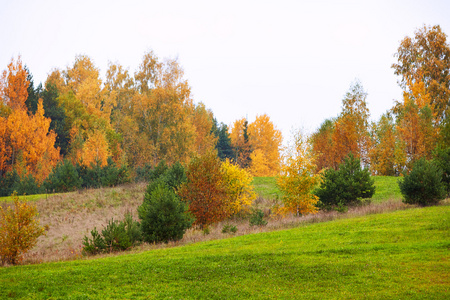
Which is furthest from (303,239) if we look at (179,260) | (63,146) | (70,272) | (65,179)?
(63,146)

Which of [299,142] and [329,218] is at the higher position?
[299,142]

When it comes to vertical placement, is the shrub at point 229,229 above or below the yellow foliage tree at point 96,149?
below

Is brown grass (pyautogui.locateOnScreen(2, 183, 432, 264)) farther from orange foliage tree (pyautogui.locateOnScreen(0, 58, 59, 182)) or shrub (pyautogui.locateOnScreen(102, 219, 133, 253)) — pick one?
orange foliage tree (pyautogui.locateOnScreen(0, 58, 59, 182))

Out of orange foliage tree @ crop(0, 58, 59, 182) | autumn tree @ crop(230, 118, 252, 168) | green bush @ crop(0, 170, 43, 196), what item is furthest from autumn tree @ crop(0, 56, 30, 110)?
autumn tree @ crop(230, 118, 252, 168)

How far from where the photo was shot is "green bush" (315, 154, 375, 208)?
25078 mm

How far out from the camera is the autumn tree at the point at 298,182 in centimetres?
2408

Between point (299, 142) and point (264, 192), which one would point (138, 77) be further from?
point (299, 142)

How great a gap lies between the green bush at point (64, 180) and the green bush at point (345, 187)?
86.8 feet

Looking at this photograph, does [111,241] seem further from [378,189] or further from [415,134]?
[415,134]

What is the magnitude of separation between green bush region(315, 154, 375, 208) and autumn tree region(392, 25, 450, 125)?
26.4 metres

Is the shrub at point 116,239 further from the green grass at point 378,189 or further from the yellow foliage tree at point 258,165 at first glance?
the yellow foliage tree at point 258,165

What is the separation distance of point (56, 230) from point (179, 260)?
16.4 metres

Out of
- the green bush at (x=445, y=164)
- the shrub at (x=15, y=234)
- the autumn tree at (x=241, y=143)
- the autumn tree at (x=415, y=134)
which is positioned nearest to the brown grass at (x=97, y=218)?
the shrub at (x=15, y=234)

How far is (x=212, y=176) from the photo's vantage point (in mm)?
24094
